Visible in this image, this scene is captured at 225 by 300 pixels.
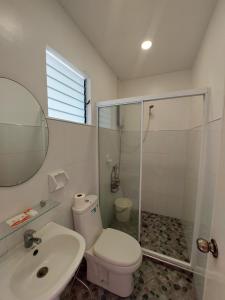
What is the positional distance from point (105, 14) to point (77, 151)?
1323 mm

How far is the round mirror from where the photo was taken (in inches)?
32.6

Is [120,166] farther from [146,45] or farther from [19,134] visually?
[146,45]

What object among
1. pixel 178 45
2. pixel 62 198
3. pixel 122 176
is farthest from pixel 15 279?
pixel 178 45

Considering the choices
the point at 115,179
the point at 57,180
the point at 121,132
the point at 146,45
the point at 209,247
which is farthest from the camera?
the point at 115,179

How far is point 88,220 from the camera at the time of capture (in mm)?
1388

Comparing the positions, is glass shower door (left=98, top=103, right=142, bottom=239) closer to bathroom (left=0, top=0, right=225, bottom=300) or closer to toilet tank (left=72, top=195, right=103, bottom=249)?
bathroom (left=0, top=0, right=225, bottom=300)

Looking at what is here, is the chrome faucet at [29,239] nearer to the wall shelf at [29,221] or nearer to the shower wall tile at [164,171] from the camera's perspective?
the wall shelf at [29,221]

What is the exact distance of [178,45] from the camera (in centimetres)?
164

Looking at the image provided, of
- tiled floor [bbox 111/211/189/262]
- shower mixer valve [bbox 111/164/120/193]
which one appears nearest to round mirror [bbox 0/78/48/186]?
shower mixer valve [bbox 111/164/120/193]

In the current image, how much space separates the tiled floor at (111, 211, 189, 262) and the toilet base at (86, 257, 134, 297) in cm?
66

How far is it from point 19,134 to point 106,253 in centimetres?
123

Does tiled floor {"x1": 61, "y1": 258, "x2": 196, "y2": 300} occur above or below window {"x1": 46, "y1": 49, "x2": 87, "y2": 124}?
below

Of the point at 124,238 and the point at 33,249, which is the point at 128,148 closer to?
the point at 124,238

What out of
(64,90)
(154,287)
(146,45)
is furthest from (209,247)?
(146,45)
